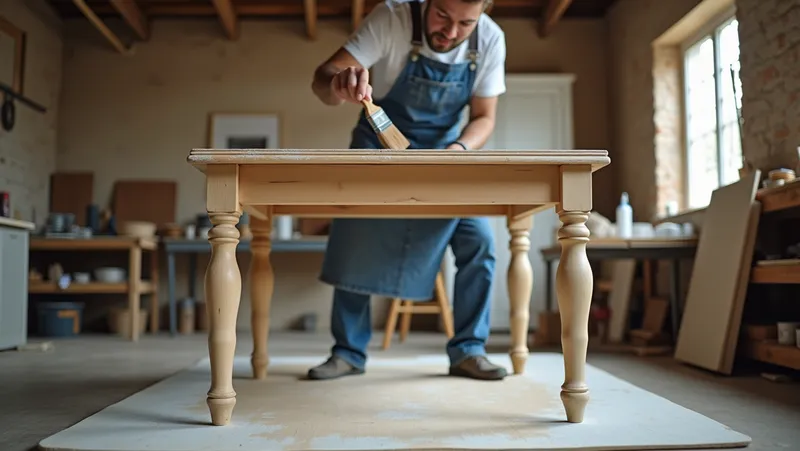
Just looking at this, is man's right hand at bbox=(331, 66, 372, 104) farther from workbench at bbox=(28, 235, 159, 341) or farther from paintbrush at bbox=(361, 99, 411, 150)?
workbench at bbox=(28, 235, 159, 341)

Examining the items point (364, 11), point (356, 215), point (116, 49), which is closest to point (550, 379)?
point (356, 215)

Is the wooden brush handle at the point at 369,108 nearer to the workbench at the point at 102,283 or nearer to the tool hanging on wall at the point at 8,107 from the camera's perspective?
the workbench at the point at 102,283

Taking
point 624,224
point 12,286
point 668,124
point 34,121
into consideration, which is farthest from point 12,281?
point 668,124

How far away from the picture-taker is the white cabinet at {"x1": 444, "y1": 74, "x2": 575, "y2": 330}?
6121 millimetres

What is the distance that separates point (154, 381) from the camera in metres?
2.91

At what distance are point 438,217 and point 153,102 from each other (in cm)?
486

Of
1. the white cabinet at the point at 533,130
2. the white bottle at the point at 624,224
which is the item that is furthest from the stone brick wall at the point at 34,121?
the white bottle at the point at 624,224

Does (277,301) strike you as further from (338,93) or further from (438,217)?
(338,93)

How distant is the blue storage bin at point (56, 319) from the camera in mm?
5555

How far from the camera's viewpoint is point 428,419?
76.5 inches

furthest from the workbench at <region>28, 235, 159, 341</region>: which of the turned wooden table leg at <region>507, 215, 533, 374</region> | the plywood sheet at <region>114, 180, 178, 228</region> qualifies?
the turned wooden table leg at <region>507, 215, 533, 374</region>

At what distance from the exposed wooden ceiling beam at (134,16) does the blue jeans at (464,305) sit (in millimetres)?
4117

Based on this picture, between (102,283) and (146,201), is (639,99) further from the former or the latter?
(102,283)

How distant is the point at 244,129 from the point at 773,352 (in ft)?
16.2
